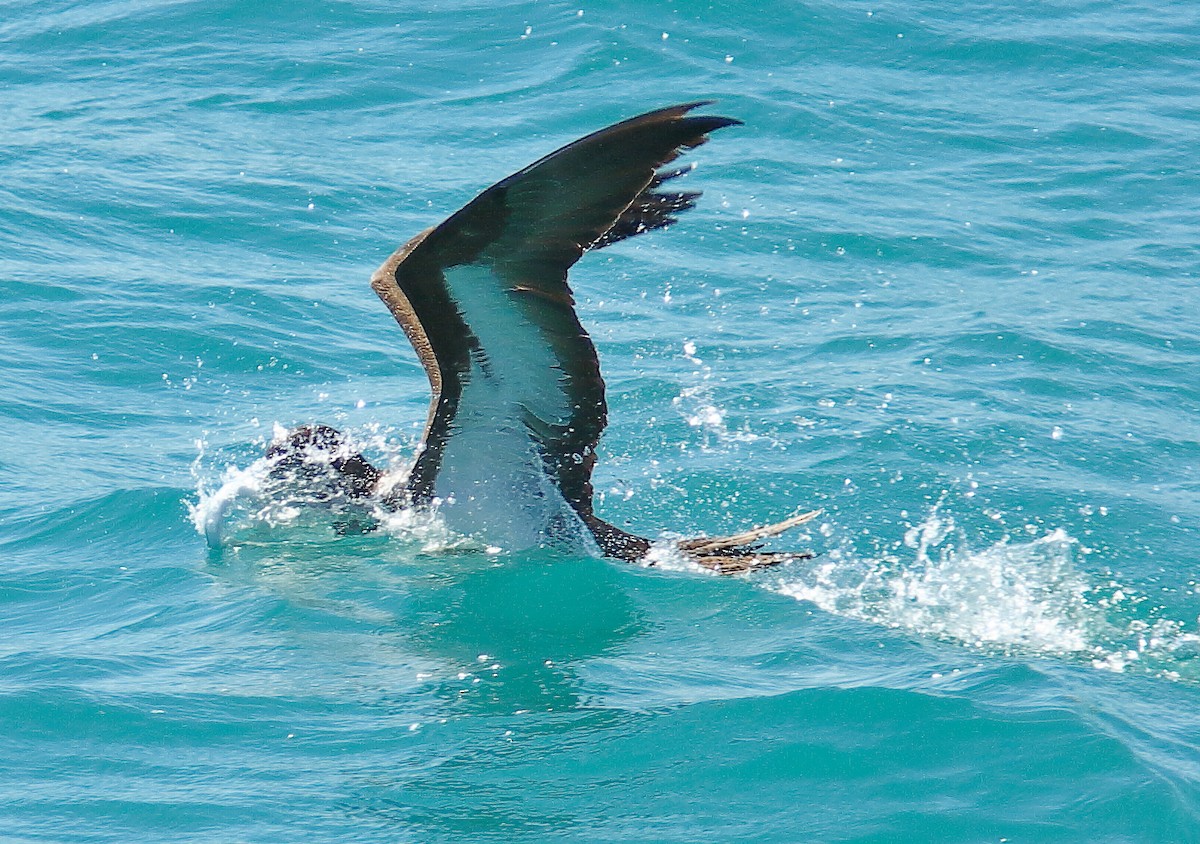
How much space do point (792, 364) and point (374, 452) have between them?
10.0 ft

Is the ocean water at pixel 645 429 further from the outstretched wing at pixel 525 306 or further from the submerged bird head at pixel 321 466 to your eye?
the outstretched wing at pixel 525 306

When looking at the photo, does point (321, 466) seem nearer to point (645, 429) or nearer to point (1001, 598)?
point (645, 429)

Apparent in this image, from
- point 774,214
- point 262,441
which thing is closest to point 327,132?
point 774,214

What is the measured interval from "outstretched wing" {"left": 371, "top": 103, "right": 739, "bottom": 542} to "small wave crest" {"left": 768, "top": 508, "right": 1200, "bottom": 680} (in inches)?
55.1

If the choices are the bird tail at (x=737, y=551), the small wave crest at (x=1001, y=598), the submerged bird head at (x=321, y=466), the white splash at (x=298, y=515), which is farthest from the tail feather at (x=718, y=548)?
the submerged bird head at (x=321, y=466)

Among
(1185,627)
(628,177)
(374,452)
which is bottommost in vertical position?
(1185,627)

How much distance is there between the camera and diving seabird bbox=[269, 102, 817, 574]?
242 inches

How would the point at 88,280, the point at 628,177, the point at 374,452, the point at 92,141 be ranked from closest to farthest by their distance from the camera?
the point at 628,177 → the point at 374,452 → the point at 88,280 → the point at 92,141

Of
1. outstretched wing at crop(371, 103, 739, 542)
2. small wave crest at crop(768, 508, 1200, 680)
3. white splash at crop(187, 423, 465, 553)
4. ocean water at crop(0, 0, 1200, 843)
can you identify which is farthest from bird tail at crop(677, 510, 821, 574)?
white splash at crop(187, 423, 465, 553)

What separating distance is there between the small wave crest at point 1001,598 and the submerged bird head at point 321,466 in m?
2.20

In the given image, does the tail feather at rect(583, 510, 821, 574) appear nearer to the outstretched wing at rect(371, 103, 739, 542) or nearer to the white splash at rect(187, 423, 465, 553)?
the outstretched wing at rect(371, 103, 739, 542)

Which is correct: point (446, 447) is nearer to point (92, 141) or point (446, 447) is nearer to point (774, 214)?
point (774, 214)

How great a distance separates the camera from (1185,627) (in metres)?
7.27

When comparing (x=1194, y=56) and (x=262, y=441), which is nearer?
(x=262, y=441)
